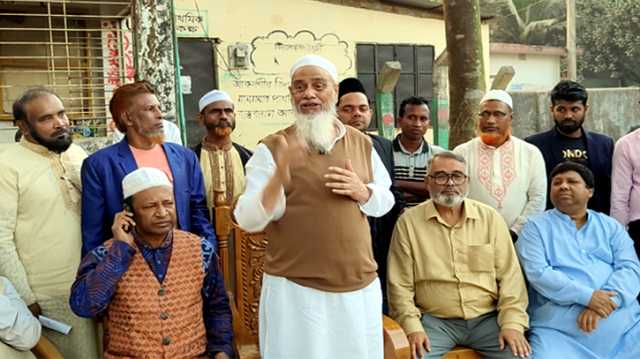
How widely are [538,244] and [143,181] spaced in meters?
2.39

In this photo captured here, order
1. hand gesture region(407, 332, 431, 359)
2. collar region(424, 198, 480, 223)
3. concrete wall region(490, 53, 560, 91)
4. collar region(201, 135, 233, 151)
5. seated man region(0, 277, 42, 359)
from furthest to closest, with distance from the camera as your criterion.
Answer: concrete wall region(490, 53, 560, 91), collar region(201, 135, 233, 151), collar region(424, 198, 480, 223), hand gesture region(407, 332, 431, 359), seated man region(0, 277, 42, 359)

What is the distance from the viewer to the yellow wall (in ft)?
32.7

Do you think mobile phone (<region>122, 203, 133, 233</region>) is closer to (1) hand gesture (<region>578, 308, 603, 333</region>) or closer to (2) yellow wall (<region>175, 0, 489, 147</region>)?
(1) hand gesture (<region>578, 308, 603, 333</region>)

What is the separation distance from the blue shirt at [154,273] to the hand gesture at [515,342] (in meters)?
1.55

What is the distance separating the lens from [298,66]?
287 cm

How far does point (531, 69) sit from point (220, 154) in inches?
786

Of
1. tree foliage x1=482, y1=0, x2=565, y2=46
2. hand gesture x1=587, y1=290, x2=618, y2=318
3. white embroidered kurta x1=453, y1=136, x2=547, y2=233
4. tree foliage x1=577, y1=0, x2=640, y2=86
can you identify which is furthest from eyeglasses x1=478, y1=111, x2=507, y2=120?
tree foliage x1=482, y1=0, x2=565, y2=46

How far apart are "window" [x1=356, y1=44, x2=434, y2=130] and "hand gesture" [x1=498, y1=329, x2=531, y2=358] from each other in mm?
7620

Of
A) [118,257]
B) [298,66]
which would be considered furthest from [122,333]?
[298,66]

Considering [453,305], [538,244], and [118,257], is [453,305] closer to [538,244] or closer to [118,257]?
[538,244]

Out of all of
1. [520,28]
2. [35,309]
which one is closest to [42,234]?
[35,309]

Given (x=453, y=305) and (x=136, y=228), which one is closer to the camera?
(x=136, y=228)

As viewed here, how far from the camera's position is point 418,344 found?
359cm

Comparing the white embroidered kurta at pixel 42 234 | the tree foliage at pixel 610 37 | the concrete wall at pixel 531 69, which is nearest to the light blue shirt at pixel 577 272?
the white embroidered kurta at pixel 42 234
